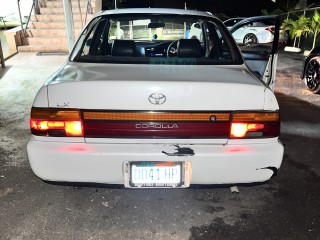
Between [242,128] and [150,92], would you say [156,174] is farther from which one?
[242,128]

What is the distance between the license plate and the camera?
2.21m

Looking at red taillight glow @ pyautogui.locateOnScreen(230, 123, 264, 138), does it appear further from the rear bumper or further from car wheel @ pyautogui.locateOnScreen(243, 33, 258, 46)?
car wheel @ pyautogui.locateOnScreen(243, 33, 258, 46)

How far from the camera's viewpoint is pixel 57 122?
2.19m

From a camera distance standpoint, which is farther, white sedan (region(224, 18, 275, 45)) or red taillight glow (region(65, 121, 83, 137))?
white sedan (region(224, 18, 275, 45))

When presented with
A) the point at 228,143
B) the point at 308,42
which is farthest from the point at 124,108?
the point at 308,42

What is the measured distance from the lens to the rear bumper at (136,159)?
2.19 meters

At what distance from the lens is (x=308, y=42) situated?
12617 mm

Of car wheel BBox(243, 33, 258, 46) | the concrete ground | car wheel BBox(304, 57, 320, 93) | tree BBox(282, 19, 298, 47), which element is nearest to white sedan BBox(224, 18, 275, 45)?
car wheel BBox(243, 33, 258, 46)

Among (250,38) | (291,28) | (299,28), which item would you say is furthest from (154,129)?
(250,38)

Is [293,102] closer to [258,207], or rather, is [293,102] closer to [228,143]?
[258,207]

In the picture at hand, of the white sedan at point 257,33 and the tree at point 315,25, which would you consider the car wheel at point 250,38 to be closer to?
the white sedan at point 257,33

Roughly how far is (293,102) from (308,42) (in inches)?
307

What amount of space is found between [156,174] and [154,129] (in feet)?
1.06

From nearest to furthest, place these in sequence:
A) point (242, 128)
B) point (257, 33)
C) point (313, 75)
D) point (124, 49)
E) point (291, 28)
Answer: point (242, 128) < point (124, 49) < point (313, 75) < point (291, 28) < point (257, 33)
